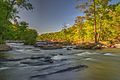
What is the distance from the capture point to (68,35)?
92.6 meters

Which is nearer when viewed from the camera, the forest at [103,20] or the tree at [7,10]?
the tree at [7,10]

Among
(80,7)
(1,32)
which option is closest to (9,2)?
(1,32)

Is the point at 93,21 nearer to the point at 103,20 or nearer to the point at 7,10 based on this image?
the point at 103,20

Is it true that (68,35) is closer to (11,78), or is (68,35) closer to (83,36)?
(83,36)

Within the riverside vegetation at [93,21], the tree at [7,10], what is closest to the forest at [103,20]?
the riverside vegetation at [93,21]

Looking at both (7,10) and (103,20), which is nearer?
(7,10)

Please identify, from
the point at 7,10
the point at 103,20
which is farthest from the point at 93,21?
the point at 7,10

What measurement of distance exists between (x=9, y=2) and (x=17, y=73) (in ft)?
73.1

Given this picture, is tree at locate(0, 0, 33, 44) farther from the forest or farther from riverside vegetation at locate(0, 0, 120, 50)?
the forest

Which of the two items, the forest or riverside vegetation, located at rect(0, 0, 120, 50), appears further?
the forest

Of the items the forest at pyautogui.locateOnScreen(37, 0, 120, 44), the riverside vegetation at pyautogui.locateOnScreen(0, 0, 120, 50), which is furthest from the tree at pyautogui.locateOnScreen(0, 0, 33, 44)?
the forest at pyautogui.locateOnScreen(37, 0, 120, 44)

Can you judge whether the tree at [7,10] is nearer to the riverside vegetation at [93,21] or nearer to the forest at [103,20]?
the riverside vegetation at [93,21]

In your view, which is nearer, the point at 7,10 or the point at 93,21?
the point at 7,10

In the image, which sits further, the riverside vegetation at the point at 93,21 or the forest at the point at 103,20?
the forest at the point at 103,20
